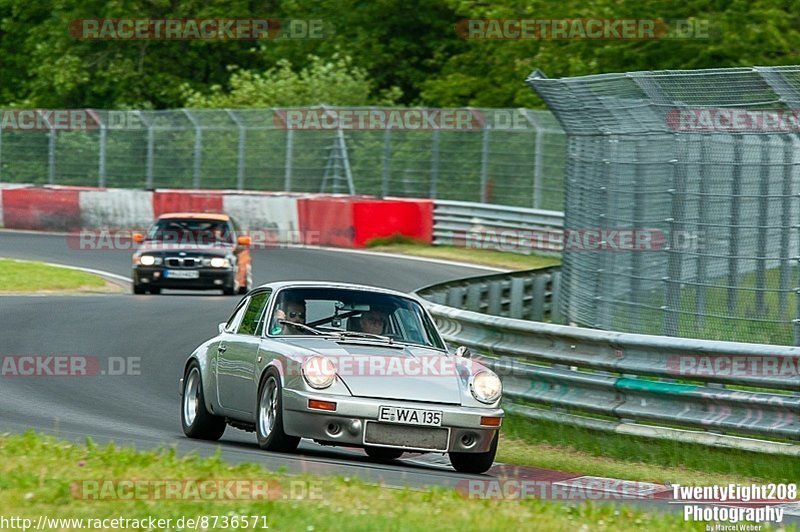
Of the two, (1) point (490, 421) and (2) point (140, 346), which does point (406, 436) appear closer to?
(1) point (490, 421)

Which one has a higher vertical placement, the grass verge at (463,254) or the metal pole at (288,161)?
the metal pole at (288,161)

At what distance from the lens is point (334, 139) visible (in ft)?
114

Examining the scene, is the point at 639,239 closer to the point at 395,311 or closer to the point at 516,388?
the point at 516,388

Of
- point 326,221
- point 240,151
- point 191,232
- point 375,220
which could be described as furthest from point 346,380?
point 240,151

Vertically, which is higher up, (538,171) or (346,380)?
(538,171)

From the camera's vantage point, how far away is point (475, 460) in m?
10.4

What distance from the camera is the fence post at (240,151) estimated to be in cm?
3572

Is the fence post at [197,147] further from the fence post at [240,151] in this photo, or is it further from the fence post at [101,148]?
the fence post at [101,148]

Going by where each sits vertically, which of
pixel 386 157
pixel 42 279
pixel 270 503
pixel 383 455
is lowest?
→ pixel 42 279

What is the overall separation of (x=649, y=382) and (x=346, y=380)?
257 centimetres

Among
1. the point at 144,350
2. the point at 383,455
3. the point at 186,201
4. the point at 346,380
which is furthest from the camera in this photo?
the point at 186,201

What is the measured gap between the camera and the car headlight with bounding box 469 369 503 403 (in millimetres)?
10320

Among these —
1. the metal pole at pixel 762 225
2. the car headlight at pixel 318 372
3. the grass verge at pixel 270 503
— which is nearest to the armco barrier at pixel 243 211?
the metal pole at pixel 762 225

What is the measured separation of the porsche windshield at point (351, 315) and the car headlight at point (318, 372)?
3.26 feet
